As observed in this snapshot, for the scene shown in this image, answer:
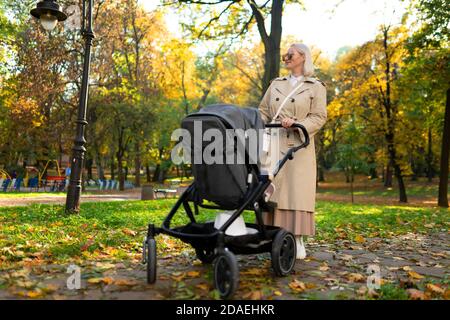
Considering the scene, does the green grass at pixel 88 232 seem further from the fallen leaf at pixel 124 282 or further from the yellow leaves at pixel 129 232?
the fallen leaf at pixel 124 282

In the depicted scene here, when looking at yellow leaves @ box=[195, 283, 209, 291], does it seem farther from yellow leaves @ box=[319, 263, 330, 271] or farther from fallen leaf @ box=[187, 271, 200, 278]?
yellow leaves @ box=[319, 263, 330, 271]

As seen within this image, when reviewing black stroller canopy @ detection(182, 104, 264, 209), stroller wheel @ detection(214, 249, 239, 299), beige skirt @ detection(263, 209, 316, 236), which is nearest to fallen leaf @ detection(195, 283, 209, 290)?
stroller wheel @ detection(214, 249, 239, 299)

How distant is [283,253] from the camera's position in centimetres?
370

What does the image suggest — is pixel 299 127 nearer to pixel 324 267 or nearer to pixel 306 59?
pixel 306 59

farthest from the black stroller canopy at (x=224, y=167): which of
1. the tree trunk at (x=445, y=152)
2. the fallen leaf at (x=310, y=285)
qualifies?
the tree trunk at (x=445, y=152)

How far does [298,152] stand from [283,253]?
117 cm

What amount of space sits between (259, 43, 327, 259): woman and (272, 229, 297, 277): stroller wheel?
1.84ft

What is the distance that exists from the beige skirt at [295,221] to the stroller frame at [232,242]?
41 centimetres

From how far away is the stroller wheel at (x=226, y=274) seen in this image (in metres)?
2.89

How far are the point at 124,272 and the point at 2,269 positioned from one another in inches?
44.1

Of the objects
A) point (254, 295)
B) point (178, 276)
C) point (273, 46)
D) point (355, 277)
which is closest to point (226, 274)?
point (254, 295)

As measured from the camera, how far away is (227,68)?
3509 centimetres
